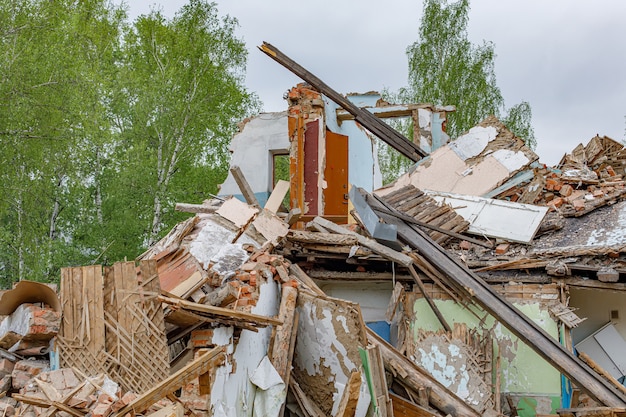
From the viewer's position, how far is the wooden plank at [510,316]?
662cm

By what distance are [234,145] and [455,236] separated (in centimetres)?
686

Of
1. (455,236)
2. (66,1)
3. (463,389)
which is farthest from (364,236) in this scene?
(66,1)

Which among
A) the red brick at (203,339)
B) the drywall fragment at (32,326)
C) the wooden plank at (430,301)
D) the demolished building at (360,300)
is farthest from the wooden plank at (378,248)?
the drywall fragment at (32,326)

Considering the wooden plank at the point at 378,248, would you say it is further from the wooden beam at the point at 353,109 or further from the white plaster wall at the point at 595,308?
the wooden beam at the point at 353,109

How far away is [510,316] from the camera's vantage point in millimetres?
7391

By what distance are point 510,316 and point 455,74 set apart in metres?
13.8

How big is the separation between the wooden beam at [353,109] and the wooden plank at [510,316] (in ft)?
9.52

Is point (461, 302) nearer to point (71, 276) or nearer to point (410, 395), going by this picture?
point (410, 395)

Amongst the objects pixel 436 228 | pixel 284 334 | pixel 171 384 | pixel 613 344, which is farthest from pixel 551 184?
pixel 171 384

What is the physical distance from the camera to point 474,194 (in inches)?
415

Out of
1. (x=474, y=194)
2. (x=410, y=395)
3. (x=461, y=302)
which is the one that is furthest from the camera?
(x=474, y=194)

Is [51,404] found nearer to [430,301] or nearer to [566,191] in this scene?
[430,301]

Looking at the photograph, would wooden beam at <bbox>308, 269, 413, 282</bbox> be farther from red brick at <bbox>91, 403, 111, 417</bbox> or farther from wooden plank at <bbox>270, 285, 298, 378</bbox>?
red brick at <bbox>91, 403, 111, 417</bbox>

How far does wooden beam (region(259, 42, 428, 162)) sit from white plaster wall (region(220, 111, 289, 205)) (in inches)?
112
